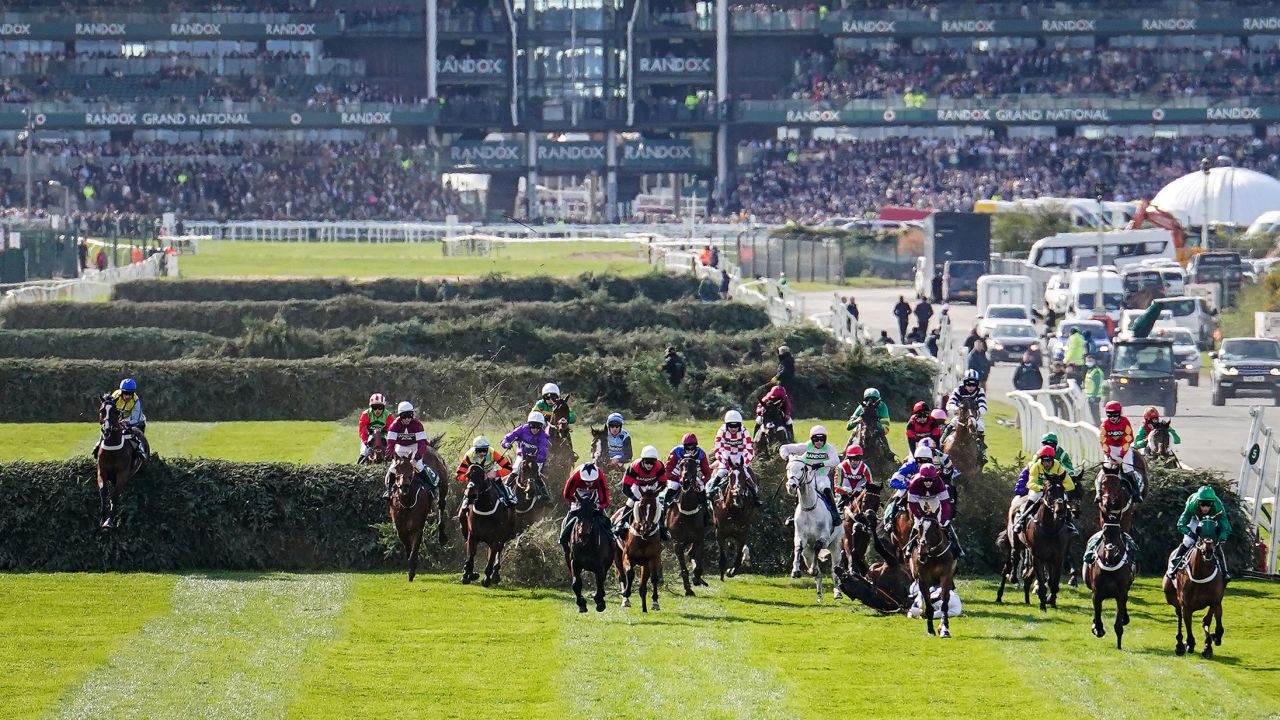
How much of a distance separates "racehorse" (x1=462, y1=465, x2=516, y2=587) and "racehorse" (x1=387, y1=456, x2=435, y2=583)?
1.48 ft

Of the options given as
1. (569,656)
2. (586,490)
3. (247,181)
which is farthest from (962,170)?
(569,656)

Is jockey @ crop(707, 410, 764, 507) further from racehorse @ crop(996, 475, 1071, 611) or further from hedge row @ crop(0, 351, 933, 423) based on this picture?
hedge row @ crop(0, 351, 933, 423)

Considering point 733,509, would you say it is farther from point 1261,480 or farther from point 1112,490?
point 1261,480

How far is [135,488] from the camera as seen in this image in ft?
72.4

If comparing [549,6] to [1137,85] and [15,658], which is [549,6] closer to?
[1137,85]

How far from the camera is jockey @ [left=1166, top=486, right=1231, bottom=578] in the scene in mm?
16969

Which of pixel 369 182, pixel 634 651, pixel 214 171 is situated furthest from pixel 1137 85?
pixel 634 651

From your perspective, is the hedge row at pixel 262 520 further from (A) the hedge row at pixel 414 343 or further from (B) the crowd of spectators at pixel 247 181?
(B) the crowd of spectators at pixel 247 181

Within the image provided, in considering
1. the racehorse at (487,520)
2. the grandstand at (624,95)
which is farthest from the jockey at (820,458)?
the grandstand at (624,95)

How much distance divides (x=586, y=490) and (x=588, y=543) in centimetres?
49

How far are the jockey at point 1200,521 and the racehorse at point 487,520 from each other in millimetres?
6551

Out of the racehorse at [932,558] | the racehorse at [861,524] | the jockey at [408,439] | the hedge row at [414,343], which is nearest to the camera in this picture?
the racehorse at [932,558]

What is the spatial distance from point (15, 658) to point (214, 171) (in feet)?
253

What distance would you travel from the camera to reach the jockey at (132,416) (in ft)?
71.7
